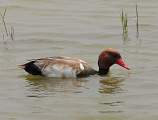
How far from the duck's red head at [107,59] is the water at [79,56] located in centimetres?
16

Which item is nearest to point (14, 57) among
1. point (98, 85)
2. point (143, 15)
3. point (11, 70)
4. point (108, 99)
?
point (11, 70)

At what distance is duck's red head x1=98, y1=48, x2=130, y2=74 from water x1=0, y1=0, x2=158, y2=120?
16 cm

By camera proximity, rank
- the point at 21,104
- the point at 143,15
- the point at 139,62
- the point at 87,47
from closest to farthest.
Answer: the point at 21,104
the point at 139,62
the point at 87,47
the point at 143,15

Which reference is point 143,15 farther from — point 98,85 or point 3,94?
point 3,94

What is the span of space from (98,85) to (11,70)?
59.4 inches

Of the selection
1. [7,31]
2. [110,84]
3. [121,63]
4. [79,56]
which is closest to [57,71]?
[110,84]

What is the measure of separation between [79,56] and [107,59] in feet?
2.80

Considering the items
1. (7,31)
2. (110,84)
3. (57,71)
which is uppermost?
(7,31)

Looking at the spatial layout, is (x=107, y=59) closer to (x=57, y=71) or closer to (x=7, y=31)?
(x=57, y=71)

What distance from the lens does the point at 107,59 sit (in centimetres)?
1315

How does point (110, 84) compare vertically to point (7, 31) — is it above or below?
below

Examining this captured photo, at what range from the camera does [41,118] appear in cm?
1007

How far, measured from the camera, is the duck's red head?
13086 mm

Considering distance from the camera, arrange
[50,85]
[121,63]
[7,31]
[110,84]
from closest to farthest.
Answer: [50,85]
[110,84]
[121,63]
[7,31]
